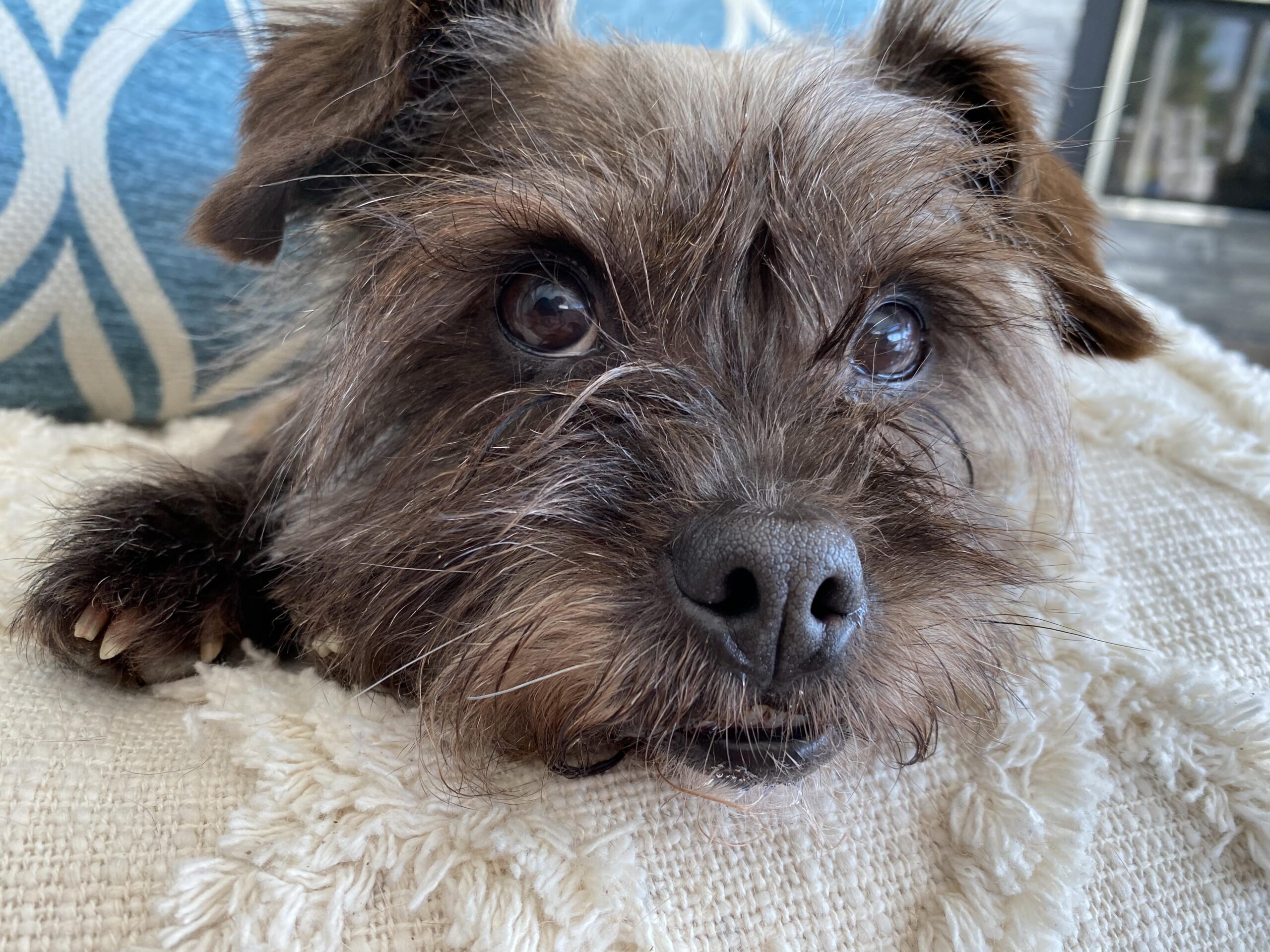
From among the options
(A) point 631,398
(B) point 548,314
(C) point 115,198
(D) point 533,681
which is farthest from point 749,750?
(C) point 115,198

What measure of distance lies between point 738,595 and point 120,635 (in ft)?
2.99

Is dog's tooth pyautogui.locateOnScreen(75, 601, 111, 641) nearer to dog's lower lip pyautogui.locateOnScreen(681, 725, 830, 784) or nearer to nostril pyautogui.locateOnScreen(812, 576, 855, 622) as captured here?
dog's lower lip pyautogui.locateOnScreen(681, 725, 830, 784)

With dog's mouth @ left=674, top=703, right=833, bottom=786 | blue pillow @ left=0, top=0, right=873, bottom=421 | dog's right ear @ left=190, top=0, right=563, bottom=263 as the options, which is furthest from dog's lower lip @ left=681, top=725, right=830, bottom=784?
blue pillow @ left=0, top=0, right=873, bottom=421

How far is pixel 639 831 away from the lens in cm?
111

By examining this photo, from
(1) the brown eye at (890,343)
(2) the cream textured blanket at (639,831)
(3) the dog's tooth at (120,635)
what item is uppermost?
(1) the brown eye at (890,343)

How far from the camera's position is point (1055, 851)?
1.12 meters

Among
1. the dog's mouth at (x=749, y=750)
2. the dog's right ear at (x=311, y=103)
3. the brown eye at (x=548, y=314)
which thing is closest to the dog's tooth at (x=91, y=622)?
the dog's right ear at (x=311, y=103)

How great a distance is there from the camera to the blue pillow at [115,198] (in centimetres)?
200

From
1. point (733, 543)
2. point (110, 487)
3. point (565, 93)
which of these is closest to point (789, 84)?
point (565, 93)

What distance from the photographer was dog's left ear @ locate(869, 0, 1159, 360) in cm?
164

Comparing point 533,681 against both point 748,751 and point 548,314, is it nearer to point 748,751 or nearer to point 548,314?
point 748,751

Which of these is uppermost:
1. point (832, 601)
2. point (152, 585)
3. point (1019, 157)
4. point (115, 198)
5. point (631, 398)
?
point (1019, 157)

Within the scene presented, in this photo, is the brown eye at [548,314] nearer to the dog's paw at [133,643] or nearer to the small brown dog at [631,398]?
the small brown dog at [631,398]

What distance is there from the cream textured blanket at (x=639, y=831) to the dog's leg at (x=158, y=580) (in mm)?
70
